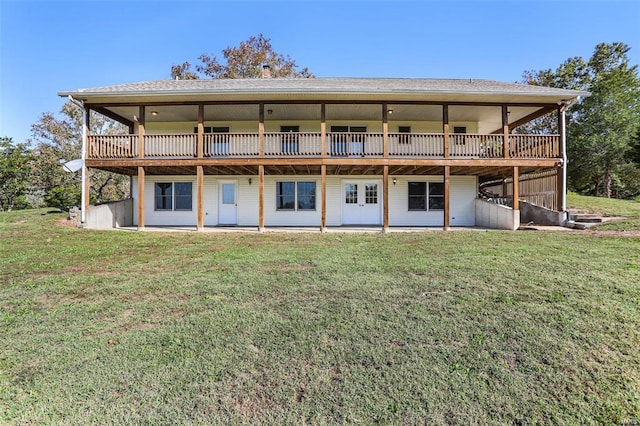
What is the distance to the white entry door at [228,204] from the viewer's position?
1405cm

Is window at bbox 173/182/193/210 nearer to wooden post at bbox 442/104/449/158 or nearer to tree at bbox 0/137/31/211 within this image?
wooden post at bbox 442/104/449/158

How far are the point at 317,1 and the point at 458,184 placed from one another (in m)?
9.64

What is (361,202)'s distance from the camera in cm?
1420

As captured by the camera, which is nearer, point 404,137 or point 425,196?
point 404,137

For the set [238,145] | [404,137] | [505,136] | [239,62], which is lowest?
[238,145]

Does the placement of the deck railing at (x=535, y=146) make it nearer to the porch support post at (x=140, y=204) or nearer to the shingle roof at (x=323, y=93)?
the shingle roof at (x=323, y=93)

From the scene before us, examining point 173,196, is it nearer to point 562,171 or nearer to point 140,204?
point 140,204

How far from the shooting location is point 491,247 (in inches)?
286

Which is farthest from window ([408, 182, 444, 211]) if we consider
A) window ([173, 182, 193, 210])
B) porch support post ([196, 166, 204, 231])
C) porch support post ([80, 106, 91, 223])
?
porch support post ([80, 106, 91, 223])

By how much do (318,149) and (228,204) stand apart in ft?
16.2

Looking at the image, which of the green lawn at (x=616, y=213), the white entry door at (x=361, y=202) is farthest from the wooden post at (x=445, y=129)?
the green lawn at (x=616, y=213)

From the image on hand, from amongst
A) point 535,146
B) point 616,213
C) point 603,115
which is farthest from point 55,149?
point 603,115

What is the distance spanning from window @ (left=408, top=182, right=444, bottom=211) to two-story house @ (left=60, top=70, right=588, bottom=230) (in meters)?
0.05

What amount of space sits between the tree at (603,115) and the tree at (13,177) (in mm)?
38503
